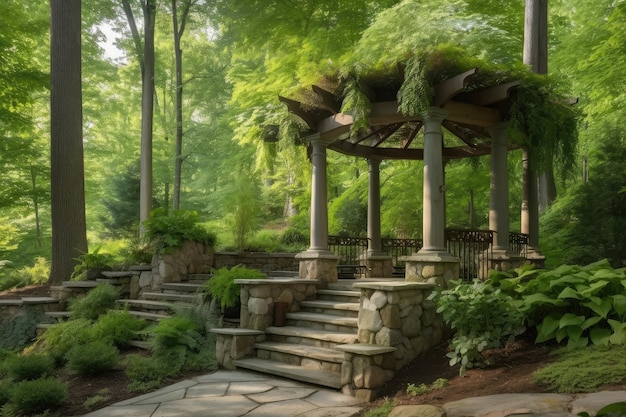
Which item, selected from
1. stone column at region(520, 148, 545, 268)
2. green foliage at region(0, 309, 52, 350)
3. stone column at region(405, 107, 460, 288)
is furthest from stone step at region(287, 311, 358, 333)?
green foliage at region(0, 309, 52, 350)

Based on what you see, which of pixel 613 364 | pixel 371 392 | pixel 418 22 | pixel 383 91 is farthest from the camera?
pixel 418 22

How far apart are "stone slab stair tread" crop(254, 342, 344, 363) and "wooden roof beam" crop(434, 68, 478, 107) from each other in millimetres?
3297

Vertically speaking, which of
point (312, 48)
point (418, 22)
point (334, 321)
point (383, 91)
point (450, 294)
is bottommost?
point (334, 321)

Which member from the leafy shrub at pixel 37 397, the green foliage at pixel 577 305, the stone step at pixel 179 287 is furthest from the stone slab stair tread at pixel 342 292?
the leafy shrub at pixel 37 397

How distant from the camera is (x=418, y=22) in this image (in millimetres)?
7250

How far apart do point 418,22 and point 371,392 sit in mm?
5405

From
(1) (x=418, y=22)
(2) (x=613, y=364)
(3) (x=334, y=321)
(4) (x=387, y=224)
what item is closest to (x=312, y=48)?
(1) (x=418, y=22)

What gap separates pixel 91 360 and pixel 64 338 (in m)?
1.49

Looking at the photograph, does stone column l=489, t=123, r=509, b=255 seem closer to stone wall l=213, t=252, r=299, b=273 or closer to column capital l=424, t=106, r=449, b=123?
column capital l=424, t=106, r=449, b=123

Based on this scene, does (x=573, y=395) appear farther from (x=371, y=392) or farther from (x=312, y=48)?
(x=312, y=48)

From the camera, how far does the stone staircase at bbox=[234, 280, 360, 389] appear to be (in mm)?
5102

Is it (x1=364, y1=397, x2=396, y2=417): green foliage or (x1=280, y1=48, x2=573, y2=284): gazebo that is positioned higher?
(x1=280, y1=48, x2=573, y2=284): gazebo

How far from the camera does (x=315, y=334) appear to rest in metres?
5.74

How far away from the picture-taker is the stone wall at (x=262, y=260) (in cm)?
973
